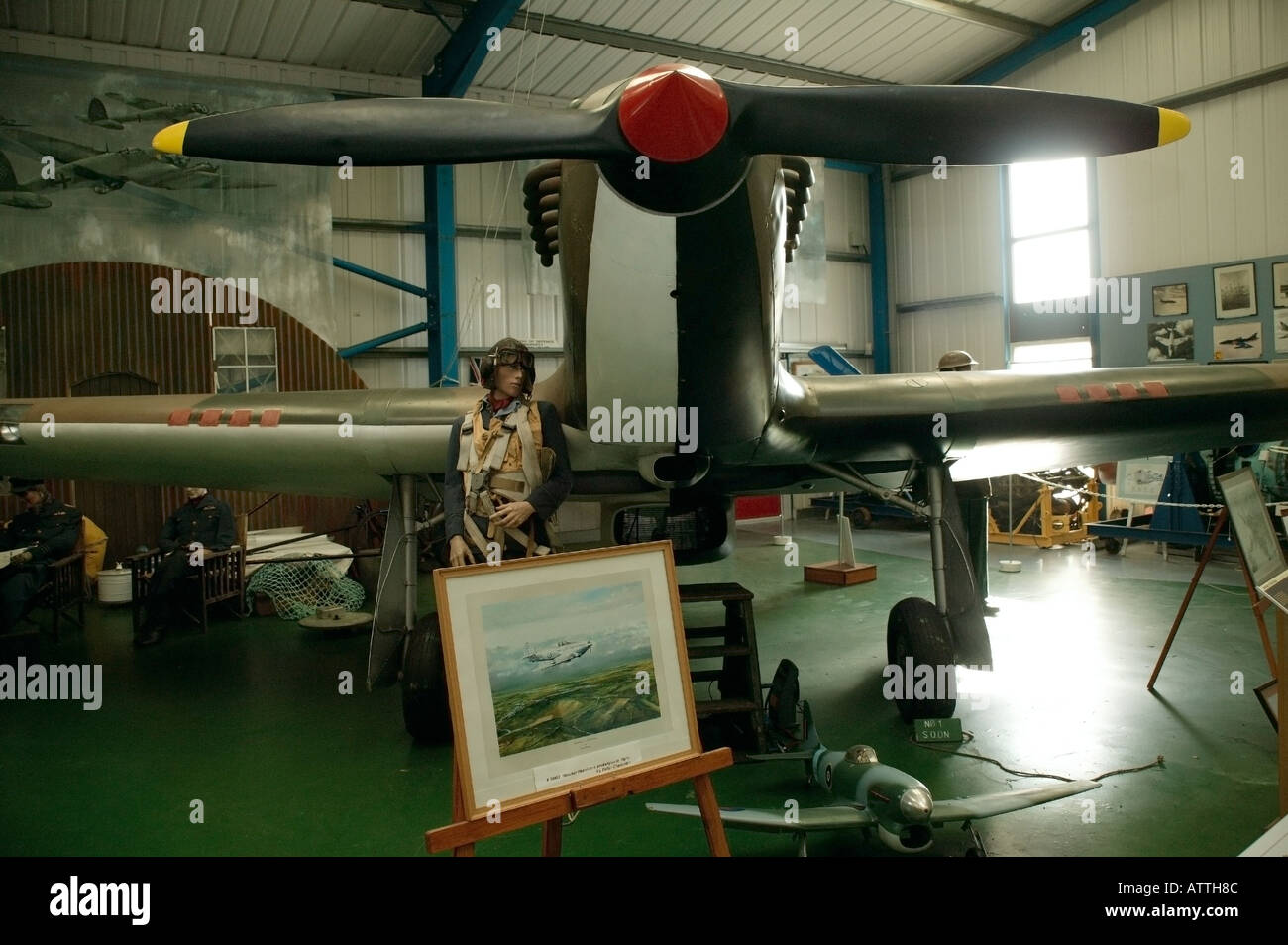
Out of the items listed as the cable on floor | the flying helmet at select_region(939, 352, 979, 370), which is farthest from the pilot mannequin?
the cable on floor


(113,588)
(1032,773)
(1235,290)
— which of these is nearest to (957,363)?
(1032,773)

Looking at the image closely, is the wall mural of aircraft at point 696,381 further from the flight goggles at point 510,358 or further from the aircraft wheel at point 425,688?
the flight goggles at point 510,358

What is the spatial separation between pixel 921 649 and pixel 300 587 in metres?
6.18

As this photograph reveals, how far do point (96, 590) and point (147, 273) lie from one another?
4159 mm

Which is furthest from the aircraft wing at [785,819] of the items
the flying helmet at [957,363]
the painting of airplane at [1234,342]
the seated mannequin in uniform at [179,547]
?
the painting of airplane at [1234,342]

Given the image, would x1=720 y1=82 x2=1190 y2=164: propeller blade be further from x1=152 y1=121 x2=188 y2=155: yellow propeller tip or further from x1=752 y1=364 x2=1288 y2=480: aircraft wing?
x1=152 y1=121 x2=188 y2=155: yellow propeller tip

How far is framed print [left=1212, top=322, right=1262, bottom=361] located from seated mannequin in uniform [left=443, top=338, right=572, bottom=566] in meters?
11.7

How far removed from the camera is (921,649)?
445 cm

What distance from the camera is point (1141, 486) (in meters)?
10.3

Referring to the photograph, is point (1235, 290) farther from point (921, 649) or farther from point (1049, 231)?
point (921, 649)
